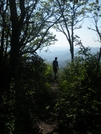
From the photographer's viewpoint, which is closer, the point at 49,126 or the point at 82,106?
the point at 82,106

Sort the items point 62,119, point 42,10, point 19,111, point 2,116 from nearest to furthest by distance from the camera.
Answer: point 2,116 → point 19,111 → point 62,119 → point 42,10

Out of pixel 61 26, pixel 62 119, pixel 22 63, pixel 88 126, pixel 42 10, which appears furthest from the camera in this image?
pixel 61 26

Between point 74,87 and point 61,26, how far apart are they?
16474mm

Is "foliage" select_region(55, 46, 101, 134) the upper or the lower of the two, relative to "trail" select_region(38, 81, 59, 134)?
upper

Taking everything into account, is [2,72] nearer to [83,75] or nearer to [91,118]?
[83,75]

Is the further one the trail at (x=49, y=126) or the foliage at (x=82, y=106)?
the trail at (x=49, y=126)

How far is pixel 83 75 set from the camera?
284 inches

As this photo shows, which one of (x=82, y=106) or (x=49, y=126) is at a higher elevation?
(x=82, y=106)

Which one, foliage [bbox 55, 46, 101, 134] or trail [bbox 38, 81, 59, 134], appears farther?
trail [bbox 38, 81, 59, 134]

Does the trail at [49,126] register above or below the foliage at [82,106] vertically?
below

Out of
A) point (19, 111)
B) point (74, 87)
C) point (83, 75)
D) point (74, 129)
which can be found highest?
point (83, 75)

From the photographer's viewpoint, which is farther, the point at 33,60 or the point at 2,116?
the point at 33,60

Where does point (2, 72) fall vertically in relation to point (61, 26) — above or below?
below

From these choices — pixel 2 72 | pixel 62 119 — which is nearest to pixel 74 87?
pixel 62 119
